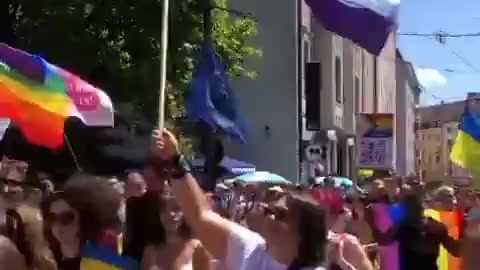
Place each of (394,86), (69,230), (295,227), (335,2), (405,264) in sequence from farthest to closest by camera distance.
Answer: (394,86) → (335,2) → (405,264) → (69,230) → (295,227)

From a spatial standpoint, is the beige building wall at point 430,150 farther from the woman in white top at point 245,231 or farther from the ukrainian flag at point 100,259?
the woman in white top at point 245,231

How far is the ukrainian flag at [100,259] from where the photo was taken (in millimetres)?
5176

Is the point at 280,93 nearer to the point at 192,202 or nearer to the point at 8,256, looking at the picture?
the point at 192,202

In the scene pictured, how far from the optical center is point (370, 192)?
1047 cm

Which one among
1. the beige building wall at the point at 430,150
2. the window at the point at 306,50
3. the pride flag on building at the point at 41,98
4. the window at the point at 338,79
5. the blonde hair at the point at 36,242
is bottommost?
the beige building wall at the point at 430,150

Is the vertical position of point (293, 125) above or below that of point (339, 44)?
below

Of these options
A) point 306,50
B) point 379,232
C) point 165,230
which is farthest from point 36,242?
point 306,50

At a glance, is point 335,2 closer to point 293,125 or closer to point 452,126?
point 293,125

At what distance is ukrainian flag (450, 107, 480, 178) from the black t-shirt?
25.5ft

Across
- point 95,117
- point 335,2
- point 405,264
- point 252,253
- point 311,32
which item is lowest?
point 405,264

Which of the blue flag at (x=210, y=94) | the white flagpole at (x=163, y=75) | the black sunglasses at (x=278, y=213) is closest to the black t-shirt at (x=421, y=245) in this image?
the white flagpole at (x=163, y=75)

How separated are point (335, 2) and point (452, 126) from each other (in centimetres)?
7027

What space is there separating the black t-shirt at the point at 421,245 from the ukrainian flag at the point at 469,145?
7.77 metres

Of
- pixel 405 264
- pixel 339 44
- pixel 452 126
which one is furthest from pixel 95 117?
pixel 452 126
